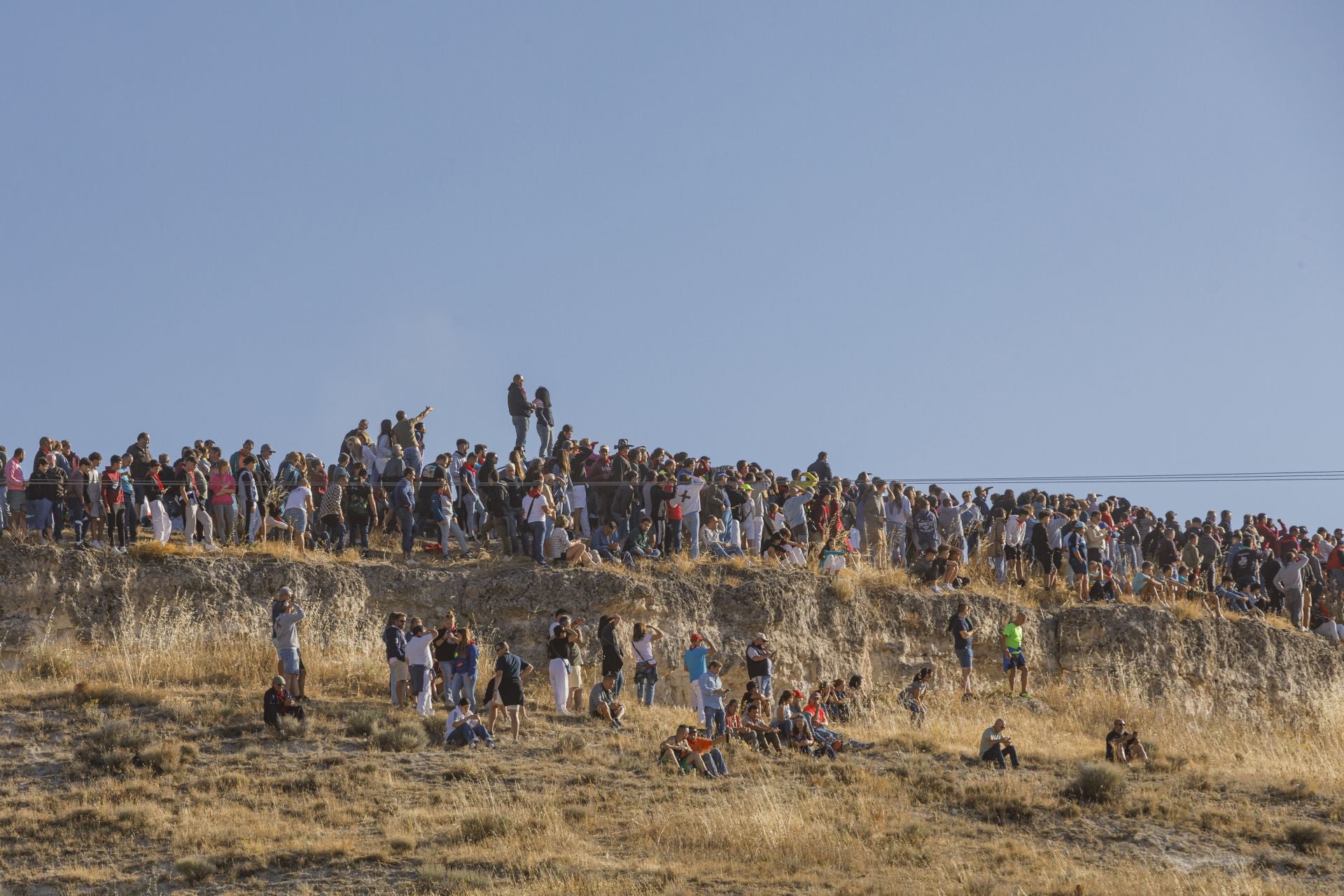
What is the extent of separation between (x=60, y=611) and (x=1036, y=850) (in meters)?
15.7

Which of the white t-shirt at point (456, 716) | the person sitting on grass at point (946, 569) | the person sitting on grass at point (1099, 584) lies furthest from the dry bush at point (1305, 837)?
the white t-shirt at point (456, 716)

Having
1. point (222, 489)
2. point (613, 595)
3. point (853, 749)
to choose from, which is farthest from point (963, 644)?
point (222, 489)

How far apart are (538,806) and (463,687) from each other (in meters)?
3.44

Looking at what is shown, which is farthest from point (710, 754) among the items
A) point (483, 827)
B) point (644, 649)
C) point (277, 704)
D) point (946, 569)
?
point (946, 569)

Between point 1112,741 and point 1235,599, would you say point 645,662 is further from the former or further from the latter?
point 1235,599

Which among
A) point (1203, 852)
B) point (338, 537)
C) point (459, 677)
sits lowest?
point (1203, 852)

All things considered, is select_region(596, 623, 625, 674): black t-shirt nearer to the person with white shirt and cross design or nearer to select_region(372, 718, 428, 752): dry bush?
the person with white shirt and cross design

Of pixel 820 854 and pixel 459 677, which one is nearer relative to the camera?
pixel 820 854

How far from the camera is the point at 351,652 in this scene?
26.4m

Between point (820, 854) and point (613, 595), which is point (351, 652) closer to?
point (613, 595)

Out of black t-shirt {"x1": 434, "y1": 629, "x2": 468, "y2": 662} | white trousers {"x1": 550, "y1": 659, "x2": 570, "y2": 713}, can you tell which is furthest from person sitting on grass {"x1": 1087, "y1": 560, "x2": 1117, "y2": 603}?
black t-shirt {"x1": 434, "y1": 629, "x2": 468, "y2": 662}

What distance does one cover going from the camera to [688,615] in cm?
2875

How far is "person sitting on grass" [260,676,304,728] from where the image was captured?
22.6 metres

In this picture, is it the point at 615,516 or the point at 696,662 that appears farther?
the point at 615,516
